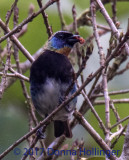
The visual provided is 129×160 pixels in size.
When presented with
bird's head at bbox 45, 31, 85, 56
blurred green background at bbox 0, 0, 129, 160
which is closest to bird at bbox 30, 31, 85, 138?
Answer: bird's head at bbox 45, 31, 85, 56

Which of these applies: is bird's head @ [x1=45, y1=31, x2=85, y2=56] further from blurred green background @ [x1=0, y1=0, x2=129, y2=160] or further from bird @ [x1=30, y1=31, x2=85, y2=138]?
blurred green background @ [x1=0, y1=0, x2=129, y2=160]

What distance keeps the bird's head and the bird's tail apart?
1.74 ft

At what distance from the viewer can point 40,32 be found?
14.4ft

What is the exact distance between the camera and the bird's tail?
10.3 feet

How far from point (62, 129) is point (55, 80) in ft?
1.54

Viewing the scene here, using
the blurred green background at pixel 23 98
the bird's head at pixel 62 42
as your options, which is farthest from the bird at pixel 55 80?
the blurred green background at pixel 23 98

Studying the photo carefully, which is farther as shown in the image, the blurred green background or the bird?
the blurred green background

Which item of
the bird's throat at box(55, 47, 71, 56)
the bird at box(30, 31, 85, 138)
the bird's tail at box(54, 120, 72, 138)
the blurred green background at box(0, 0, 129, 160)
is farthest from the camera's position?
the blurred green background at box(0, 0, 129, 160)

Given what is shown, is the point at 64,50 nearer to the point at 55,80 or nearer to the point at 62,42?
the point at 62,42

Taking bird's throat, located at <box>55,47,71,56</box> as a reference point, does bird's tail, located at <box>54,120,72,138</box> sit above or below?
below

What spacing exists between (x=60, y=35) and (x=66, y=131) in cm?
75

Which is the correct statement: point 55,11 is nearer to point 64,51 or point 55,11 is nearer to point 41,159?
point 64,51

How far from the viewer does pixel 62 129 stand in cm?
327

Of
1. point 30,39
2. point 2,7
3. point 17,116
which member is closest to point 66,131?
point 17,116
